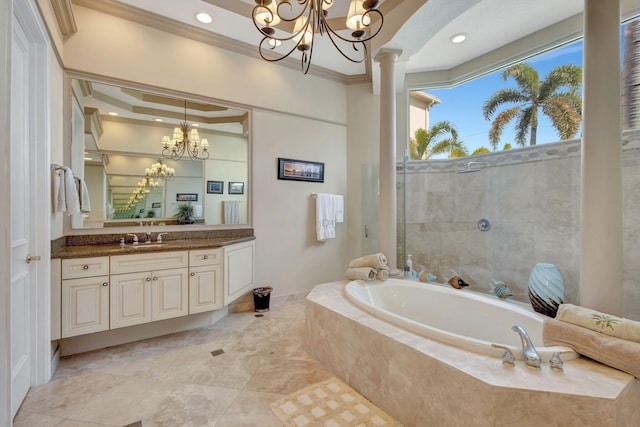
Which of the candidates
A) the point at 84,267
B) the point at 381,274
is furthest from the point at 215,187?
the point at 381,274

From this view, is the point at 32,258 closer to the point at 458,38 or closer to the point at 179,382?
the point at 179,382

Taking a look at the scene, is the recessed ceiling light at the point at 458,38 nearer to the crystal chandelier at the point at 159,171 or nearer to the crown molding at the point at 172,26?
the crown molding at the point at 172,26

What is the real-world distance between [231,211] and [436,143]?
251cm

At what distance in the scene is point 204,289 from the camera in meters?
2.55

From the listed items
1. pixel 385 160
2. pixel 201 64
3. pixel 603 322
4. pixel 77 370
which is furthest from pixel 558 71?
pixel 77 370

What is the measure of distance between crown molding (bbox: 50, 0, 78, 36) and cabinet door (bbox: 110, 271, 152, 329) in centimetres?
197

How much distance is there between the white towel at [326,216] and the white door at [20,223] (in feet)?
8.42

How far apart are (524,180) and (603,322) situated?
148cm

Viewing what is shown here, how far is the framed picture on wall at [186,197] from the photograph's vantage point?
287cm

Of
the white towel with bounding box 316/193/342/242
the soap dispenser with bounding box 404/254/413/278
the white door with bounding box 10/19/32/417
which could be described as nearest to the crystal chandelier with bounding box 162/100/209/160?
the white door with bounding box 10/19/32/417

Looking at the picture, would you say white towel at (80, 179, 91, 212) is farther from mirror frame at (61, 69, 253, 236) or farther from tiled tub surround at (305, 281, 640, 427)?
tiled tub surround at (305, 281, 640, 427)

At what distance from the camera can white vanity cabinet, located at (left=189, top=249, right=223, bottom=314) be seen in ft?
8.19

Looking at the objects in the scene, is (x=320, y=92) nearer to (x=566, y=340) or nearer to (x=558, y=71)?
(x=558, y=71)

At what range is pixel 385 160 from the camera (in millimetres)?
2848
